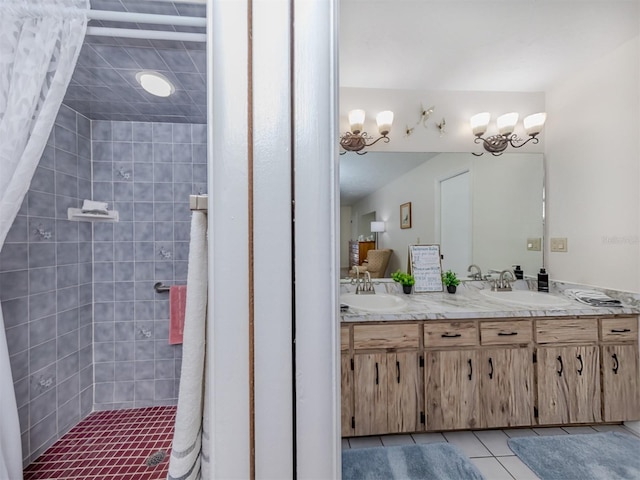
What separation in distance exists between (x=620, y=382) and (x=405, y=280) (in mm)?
1333

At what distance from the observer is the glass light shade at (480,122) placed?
2.06 metres

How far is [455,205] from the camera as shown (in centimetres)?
210

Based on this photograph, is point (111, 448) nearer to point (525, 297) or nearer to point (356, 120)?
point (356, 120)

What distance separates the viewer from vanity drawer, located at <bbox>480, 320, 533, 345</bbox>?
1.57m

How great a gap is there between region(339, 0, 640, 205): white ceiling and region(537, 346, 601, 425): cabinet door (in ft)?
5.05

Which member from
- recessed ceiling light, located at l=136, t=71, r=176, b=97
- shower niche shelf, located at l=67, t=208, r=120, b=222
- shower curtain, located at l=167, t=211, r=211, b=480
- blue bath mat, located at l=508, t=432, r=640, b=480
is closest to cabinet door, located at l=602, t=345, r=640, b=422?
blue bath mat, located at l=508, t=432, r=640, b=480

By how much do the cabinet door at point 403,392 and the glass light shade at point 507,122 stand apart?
5.99 feet

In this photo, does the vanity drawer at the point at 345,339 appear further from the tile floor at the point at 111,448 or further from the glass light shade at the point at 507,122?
the glass light shade at the point at 507,122

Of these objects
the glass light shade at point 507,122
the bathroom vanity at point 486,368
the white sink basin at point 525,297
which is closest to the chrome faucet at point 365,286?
the bathroom vanity at point 486,368

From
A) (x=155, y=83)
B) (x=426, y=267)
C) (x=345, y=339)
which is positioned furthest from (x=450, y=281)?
(x=155, y=83)

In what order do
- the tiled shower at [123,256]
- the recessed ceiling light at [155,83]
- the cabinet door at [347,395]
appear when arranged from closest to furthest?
the recessed ceiling light at [155,83], the cabinet door at [347,395], the tiled shower at [123,256]

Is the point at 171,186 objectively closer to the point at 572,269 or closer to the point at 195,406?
the point at 195,406

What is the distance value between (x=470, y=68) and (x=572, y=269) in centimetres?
159

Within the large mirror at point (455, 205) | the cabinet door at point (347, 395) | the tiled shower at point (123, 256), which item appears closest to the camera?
the cabinet door at point (347, 395)
